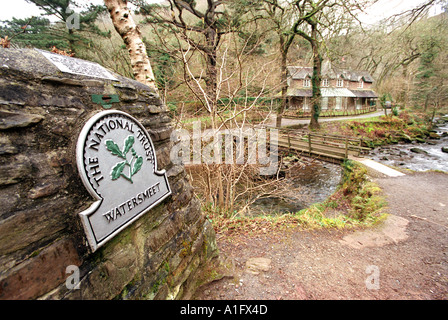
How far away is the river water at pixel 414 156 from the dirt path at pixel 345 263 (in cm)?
803

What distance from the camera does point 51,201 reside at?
3.88ft

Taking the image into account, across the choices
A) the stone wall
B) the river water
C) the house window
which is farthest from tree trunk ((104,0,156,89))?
the house window

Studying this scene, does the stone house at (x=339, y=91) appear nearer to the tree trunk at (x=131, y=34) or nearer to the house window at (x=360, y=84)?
the house window at (x=360, y=84)

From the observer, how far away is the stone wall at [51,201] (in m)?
1.04

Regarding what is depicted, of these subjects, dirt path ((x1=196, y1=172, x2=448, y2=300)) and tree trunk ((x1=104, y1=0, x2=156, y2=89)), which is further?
tree trunk ((x1=104, y1=0, x2=156, y2=89))

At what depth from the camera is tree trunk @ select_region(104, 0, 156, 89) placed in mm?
3076

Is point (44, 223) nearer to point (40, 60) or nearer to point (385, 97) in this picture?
point (40, 60)

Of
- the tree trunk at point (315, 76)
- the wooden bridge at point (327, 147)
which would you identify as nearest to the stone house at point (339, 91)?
the tree trunk at point (315, 76)

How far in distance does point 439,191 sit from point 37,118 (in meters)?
10.2

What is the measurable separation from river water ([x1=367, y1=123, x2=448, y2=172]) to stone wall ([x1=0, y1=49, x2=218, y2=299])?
1457 centimetres

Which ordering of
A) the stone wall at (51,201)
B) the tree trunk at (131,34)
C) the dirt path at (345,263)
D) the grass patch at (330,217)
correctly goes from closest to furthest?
the stone wall at (51,201)
the dirt path at (345,263)
the tree trunk at (131,34)
the grass patch at (330,217)

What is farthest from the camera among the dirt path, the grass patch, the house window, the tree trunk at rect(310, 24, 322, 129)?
the house window

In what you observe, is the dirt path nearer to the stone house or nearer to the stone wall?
the stone wall
